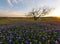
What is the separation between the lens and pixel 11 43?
18.6 feet

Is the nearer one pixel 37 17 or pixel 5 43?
pixel 5 43

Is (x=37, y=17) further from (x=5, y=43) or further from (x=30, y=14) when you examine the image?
(x=5, y=43)

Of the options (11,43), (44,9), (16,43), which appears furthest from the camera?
(44,9)

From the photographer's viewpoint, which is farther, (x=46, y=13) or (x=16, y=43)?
(x=46, y=13)

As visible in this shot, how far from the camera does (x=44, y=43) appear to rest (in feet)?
19.5

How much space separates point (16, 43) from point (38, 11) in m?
40.8

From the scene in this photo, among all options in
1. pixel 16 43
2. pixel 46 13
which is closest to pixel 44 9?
pixel 46 13

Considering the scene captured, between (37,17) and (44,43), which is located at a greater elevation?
(44,43)

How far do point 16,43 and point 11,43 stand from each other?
454 mm

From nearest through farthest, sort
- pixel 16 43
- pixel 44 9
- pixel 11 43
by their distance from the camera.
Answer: pixel 11 43
pixel 16 43
pixel 44 9

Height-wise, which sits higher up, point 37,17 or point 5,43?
point 5,43

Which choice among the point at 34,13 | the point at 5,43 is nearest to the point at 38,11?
the point at 34,13

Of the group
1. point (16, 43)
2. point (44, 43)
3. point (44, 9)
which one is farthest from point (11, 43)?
point (44, 9)

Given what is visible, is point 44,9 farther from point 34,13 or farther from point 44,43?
point 44,43
